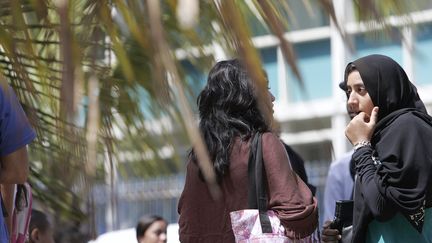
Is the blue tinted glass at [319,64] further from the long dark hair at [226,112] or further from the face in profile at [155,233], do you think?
the long dark hair at [226,112]

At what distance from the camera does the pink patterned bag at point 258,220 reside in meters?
3.51

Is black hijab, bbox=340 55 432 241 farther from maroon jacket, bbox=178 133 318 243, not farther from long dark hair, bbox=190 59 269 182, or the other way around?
long dark hair, bbox=190 59 269 182

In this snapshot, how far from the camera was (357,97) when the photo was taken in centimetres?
389

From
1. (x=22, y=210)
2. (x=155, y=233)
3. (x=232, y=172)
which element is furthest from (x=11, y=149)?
(x=155, y=233)

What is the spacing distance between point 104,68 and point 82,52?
0.43m

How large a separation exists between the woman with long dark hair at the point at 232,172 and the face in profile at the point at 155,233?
8.85ft

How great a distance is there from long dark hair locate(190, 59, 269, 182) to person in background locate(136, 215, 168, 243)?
2.76 meters

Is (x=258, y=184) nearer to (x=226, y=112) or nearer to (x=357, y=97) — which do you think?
(x=226, y=112)

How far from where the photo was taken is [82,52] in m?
1.74

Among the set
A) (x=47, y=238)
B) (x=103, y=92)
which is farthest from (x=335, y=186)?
(x=103, y=92)

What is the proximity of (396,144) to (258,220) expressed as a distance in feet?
1.79

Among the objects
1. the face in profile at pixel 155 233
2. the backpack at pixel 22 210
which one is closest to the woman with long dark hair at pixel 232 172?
the backpack at pixel 22 210

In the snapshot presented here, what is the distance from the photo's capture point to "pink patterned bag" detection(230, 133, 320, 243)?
351cm

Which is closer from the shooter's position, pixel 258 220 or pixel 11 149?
pixel 11 149
